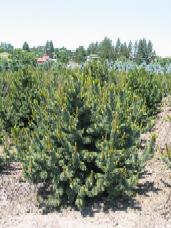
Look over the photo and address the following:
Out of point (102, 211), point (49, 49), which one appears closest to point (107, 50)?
point (49, 49)

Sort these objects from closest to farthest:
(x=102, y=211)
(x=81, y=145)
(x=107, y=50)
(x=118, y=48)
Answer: (x=102, y=211) < (x=81, y=145) < (x=107, y=50) < (x=118, y=48)

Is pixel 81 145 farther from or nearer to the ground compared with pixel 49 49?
nearer to the ground

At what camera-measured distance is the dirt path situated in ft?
31.2

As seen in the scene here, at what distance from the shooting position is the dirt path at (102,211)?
9508 mm

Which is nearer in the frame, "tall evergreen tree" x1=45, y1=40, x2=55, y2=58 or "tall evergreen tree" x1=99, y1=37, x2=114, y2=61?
"tall evergreen tree" x1=99, y1=37, x2=114, y2=61

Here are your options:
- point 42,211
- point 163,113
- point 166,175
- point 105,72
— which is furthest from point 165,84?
point 42,211

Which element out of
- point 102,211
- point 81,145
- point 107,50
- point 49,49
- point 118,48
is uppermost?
point 118,48

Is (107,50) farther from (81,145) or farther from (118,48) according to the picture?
(81,145)

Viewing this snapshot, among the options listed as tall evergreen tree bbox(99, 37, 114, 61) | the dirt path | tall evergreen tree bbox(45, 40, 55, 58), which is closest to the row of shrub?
the dirt path

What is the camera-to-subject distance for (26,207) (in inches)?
418

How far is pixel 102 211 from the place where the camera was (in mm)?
10086

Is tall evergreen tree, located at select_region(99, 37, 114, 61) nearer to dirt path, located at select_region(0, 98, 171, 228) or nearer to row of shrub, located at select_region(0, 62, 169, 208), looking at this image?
dirt path, located at select_region(0, 98, 171, 228)

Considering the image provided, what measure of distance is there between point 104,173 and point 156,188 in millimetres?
1533

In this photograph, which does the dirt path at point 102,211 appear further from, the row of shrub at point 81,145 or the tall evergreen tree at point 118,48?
the tall evergreen tree at point 118,48
